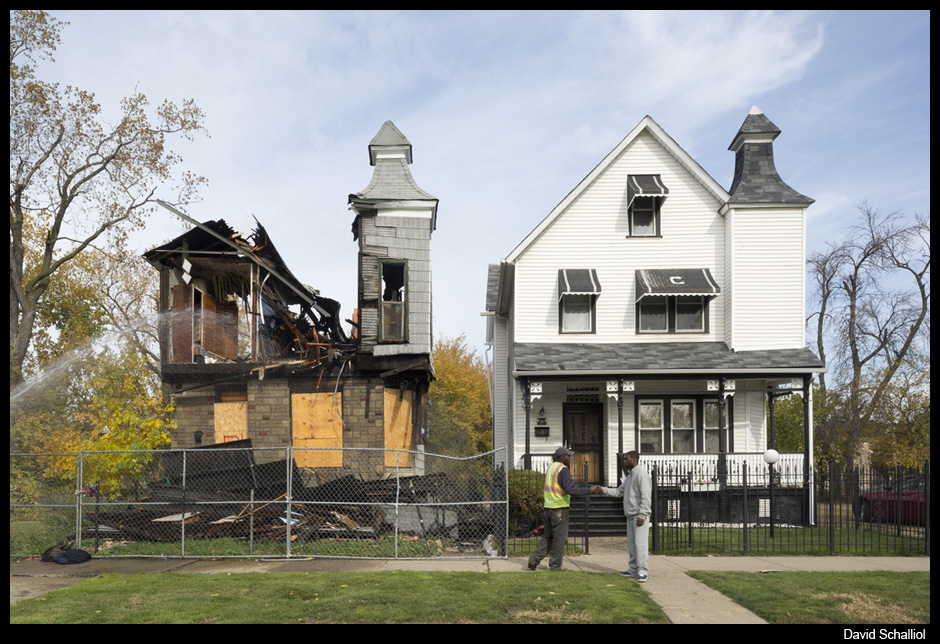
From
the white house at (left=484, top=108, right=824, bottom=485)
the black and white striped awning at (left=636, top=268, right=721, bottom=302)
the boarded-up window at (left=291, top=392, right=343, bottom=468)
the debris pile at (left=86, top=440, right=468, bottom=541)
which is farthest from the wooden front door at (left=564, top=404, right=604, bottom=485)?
the boarded-up window at (left=291, top=392, right=343, bottom=468)

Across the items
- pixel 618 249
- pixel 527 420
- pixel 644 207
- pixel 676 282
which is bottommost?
pixel 527 420

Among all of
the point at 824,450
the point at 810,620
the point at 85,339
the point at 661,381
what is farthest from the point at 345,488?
the point at 824,450

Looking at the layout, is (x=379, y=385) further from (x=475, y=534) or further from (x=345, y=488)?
(x=475, y=534)

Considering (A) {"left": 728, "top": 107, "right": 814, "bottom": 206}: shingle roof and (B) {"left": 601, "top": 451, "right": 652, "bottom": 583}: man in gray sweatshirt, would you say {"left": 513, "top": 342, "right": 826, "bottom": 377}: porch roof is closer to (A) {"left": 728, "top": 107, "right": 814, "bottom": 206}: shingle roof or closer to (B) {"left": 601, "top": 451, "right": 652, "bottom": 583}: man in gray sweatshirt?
(A) {"left": 728, "top": 107, "right": 814, "bottom": 206}: shingle roof

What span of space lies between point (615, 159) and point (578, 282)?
12.3 feet

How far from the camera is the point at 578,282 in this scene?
781 inches

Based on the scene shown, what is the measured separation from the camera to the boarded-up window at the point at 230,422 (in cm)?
1884

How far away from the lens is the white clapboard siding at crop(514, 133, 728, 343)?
66.4 feet

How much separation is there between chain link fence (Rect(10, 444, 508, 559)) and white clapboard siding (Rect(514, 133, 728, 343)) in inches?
216

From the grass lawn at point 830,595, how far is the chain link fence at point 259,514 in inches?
159

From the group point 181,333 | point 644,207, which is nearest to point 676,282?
point 644,207

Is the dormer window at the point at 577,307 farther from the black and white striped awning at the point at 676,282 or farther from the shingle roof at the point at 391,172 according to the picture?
the shingle roof at the point at 391,172

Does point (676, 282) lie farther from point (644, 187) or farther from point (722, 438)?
point (722, 438)

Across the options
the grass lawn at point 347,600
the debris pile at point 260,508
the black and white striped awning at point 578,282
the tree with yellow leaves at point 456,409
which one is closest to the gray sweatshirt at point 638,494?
the grass lawn at point 347,600
